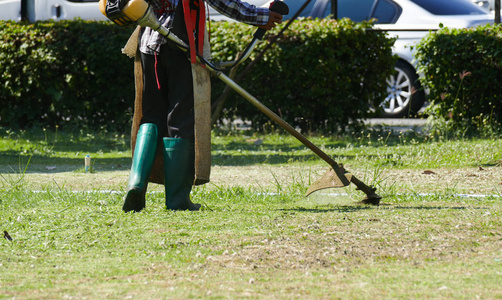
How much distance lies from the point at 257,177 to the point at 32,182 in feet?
6.62

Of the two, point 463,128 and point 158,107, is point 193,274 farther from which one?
point 463,128

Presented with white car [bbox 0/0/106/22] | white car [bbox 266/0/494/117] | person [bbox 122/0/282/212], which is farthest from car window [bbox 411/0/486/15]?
person [bbox 122/0/282/212]

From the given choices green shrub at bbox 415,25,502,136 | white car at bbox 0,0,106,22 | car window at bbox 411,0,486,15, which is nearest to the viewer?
green shrub at bbox 415,25,502,136

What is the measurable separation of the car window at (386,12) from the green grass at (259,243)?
5.31 metres

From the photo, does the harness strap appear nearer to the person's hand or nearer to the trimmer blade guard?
the person's hand

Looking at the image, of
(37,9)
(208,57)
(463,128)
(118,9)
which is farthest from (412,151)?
(37,9)

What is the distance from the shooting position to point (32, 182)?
267 inches

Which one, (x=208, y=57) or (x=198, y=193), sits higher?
(x=208, y=57)

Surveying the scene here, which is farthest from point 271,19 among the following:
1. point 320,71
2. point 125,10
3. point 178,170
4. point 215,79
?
point 215,79

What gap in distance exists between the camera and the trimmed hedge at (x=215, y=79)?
10.1 m

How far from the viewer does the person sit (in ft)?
15.6

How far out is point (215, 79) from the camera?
10352 millimetres

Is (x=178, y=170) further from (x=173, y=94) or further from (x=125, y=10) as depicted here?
(x=125, y=10)

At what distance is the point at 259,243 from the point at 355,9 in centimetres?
846
